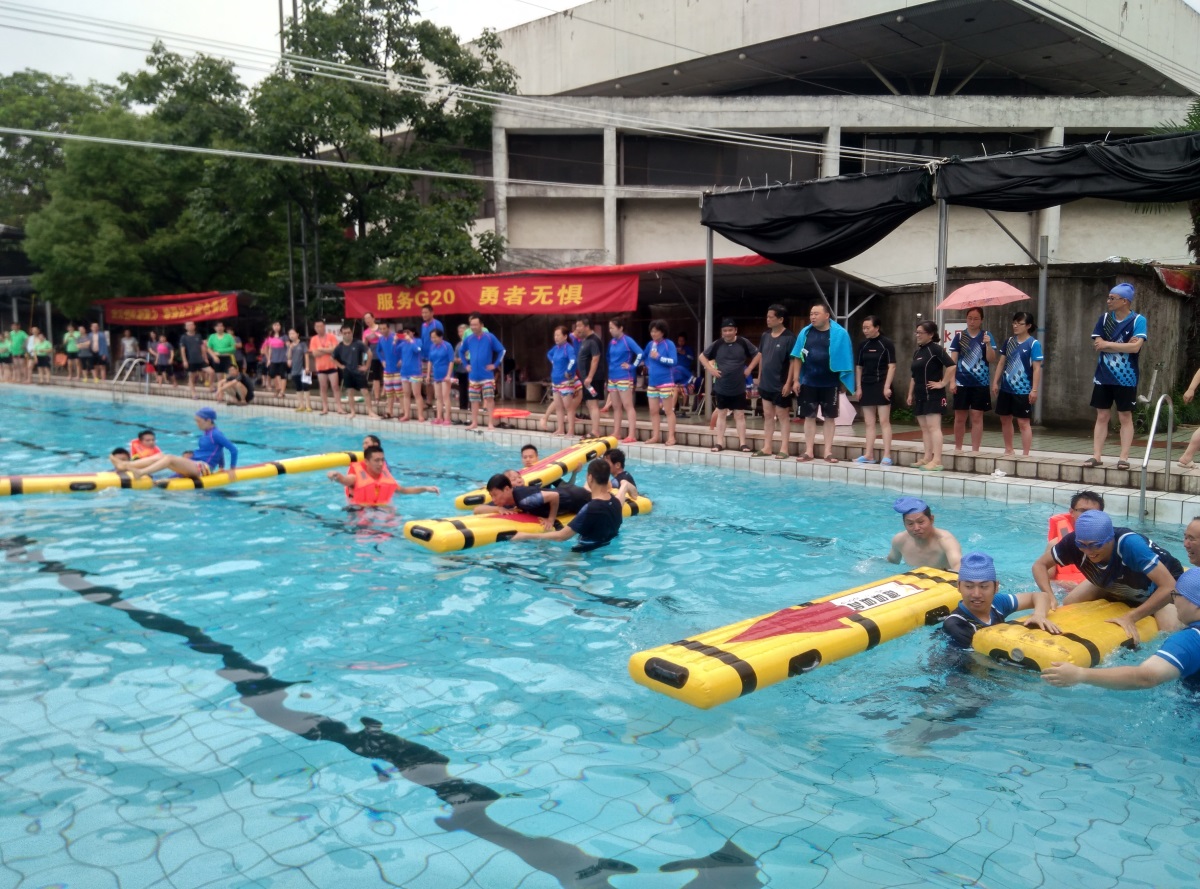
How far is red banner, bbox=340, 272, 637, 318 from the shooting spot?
52.9ft

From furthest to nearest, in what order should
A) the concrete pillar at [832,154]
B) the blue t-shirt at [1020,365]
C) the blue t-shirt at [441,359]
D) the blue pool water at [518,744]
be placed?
the concrete pillar at [832,154], the blue t-shirt at [441,359], the blue t-shirt at [1020,365], the blue pool water at [518,744]

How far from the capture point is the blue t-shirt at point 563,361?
14.0 meters

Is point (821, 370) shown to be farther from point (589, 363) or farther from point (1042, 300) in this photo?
point (1042, 300)

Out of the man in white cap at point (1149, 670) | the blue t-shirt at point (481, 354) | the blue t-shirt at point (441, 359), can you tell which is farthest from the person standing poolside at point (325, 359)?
the man in white cap at point (1149, 670)

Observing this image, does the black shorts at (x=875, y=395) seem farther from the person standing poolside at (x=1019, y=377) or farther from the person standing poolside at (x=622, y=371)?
the person standing poolside at (x=622, y=371)

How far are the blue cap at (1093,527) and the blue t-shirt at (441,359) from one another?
452 inches

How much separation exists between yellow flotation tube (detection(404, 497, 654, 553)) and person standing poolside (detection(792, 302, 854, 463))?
13.7ft

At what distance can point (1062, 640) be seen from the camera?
198 inches

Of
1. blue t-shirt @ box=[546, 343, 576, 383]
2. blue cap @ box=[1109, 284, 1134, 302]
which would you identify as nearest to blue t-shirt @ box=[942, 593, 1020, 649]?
blue cap @ box=[1109, 284, 1134, 302]

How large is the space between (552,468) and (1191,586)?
20.9 ft

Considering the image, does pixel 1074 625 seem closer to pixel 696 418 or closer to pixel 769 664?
pixel 769 664

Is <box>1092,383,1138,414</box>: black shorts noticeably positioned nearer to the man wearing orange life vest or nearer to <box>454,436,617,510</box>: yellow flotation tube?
<box>454,436,617,510</box>: yellow flotation tube

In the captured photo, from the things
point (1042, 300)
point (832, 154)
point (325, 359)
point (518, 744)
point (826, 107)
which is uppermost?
point (826, 107)

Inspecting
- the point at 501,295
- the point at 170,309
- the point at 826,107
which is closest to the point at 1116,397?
the point at 501,295
